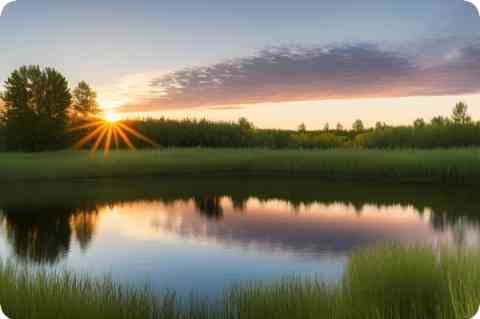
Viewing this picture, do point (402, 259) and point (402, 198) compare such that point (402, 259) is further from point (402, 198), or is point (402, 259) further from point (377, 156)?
point (377, 156)

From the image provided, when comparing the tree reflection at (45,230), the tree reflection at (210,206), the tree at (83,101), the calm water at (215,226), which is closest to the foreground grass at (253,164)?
the calm water at (215,226)

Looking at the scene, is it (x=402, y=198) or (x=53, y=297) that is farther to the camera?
(x=402, y=198)

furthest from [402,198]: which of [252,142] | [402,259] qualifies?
[252,142]

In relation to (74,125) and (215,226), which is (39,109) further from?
(215,226)

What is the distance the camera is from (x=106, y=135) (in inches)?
1119

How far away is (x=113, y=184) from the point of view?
67.4ft

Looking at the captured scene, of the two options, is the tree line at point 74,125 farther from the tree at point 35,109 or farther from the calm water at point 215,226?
the calm water at point 215,226

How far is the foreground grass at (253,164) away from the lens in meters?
17.8

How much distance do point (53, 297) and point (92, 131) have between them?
2433cm

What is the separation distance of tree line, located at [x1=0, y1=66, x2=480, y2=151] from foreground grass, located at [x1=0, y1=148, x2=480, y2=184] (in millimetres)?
1711

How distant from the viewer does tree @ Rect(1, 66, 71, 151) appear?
23156 millimetres

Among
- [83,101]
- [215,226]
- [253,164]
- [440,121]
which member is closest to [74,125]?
[83,101]

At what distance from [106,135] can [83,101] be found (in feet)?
10.5

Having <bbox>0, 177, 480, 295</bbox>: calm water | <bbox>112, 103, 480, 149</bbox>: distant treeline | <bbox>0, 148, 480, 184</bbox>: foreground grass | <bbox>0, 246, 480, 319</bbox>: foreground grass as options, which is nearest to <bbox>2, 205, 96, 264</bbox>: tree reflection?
<bbox>0, 177, 480, 295</bbox>: calm water
